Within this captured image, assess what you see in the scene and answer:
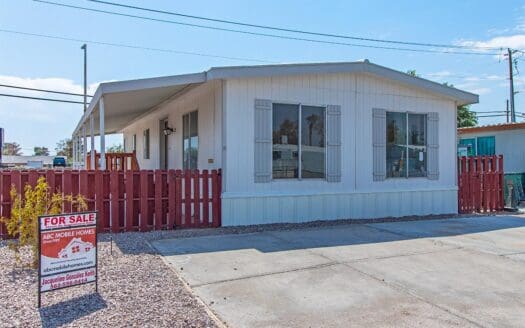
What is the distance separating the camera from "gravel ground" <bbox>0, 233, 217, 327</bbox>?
343 centimetres

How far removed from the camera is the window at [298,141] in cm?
838

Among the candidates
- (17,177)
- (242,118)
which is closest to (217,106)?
(242,118)

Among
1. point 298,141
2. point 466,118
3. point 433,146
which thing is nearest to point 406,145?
point 433,146

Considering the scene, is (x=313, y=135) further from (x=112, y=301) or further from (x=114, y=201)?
(x=112, y=301)

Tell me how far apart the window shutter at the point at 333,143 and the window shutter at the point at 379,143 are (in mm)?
951

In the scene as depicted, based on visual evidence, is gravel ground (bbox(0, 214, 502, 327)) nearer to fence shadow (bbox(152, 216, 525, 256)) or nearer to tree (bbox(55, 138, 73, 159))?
fence shadow (bbox(152, 216, 525, 256))

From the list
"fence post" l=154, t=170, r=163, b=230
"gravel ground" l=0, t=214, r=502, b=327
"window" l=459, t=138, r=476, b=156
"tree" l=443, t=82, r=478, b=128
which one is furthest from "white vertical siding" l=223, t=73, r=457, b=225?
"tree" l=443, t=82, r=478, b=128

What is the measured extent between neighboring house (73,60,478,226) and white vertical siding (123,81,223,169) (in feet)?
0.13

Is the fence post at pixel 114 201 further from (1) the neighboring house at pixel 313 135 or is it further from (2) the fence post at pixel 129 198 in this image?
(1) the neighboring house at pixel 313 135

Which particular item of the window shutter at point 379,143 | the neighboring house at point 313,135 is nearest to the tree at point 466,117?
the neighboring house at point 313,135

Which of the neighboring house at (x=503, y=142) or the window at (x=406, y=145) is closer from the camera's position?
the window at (x=406, y=145)

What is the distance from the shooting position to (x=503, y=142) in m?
15.5

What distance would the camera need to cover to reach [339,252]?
590cm

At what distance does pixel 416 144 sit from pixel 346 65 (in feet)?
9.07
